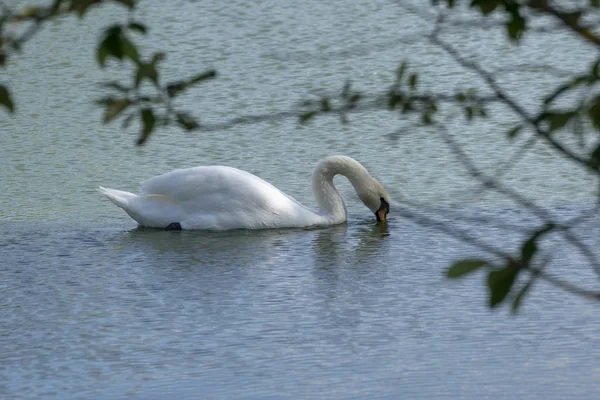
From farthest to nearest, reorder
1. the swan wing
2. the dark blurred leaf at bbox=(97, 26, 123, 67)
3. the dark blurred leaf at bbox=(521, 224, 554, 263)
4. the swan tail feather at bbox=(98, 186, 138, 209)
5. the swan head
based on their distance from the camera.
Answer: the swan head → the swan tail feather at bbox=(98, 186, 138, 209) → the swan wing → the dark blurred leaf at bbox=(97, 26, 123, 67) → the dark blurred leaf at bbox=(521, 224, 554, 263)

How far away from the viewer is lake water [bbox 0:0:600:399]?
4.42 meters

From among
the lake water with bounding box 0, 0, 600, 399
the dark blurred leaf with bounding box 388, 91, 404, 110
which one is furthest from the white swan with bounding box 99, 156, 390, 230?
the dark blurred leaf with bounding box 388, 91, 404, 110

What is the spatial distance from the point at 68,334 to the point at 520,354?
1.75m

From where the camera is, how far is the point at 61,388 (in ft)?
14.3

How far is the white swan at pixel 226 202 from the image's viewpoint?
23.5 ft

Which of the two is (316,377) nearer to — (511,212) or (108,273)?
(108,273)

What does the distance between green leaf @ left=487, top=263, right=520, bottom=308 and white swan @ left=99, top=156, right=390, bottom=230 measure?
5210mm

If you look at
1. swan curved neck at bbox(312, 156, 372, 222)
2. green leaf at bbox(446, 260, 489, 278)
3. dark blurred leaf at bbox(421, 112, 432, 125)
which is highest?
dark blurred leaf at bbox(421, 112, 432, 125)

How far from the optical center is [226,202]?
282 inches

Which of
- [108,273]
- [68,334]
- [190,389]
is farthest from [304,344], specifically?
[108,273]

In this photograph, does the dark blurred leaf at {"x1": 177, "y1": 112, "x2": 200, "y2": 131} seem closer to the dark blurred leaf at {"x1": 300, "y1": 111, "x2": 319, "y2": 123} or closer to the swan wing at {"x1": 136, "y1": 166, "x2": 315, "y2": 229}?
the dark blurred leaf at {"x1": 300, "y1": 111, "x2": 319, "y2": 123}

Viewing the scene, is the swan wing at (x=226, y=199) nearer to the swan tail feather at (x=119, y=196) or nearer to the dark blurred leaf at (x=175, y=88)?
the swan tail feather at (x=119, y=196)

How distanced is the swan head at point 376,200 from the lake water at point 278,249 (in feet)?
0.24

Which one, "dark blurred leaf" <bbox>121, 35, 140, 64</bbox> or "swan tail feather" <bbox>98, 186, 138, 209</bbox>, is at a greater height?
"dark blurred leaf" <bbox>121, 35, 140, 64</bbox>
